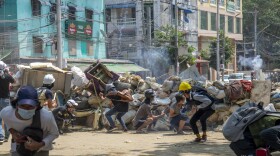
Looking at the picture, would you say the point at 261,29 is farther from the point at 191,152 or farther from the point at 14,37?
the point at 191,152

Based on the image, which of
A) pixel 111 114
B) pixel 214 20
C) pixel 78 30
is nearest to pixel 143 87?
pixel 111 114

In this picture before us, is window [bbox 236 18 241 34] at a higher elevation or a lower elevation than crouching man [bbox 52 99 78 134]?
higher

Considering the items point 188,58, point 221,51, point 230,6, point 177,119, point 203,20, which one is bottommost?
point 177,119

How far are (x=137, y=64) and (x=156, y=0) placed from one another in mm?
5999

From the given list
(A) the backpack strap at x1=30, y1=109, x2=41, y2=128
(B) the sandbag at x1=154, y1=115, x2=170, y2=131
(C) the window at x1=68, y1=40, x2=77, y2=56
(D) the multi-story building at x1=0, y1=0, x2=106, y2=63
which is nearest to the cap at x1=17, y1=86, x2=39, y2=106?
(A) the backpack strap at x1=30, y1=109, x2=41, y2=128

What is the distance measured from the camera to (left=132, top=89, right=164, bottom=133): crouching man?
12781mm

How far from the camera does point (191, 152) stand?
907 centimetres

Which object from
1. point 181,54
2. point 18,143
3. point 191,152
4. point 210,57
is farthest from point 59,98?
point 210,57

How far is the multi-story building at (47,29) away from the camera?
30.9 m

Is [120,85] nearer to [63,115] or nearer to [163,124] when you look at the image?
[163,124]

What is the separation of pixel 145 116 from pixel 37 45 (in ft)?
68.5

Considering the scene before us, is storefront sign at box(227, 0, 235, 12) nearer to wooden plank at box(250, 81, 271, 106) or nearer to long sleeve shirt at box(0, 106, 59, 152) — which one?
wooden plank at box(250, 81, 271, 106)

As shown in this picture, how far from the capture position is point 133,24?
41688 mm

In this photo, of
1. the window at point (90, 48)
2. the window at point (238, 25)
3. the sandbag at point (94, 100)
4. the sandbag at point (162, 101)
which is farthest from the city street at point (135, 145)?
the window at point (238, 25)
